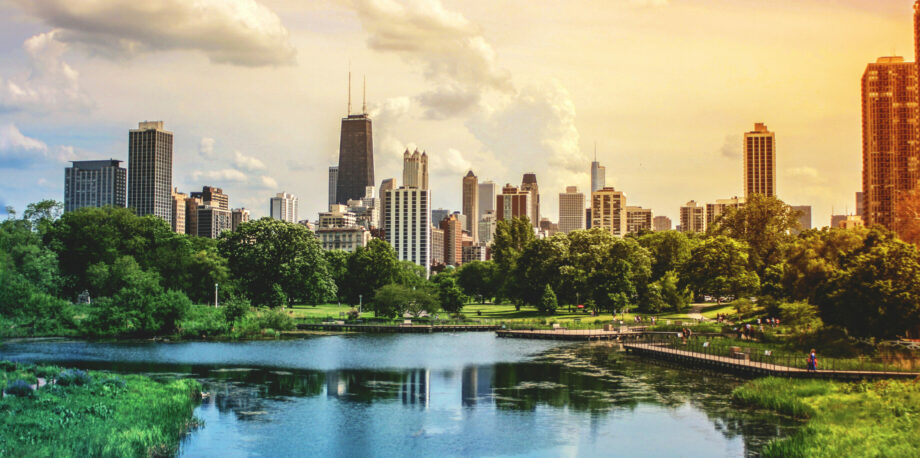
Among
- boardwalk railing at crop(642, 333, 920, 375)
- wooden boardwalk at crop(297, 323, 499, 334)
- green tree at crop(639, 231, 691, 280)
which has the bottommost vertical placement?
wooden boardwalk at crop(297, 323, 499, 334)

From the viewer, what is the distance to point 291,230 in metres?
102

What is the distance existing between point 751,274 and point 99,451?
79.0 metres

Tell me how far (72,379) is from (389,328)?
52.6m

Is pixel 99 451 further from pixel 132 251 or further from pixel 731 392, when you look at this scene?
pixel 132 251

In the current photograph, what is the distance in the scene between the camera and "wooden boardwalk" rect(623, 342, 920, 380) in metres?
49.1

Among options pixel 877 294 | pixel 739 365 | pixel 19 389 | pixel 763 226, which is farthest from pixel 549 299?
pixel 19 389

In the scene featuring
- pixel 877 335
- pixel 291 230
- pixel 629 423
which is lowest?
pixel 629 423

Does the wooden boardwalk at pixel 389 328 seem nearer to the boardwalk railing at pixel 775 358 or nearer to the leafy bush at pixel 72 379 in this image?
the boardwalk railing at pixel 775 358

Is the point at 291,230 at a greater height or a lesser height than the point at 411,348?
greater

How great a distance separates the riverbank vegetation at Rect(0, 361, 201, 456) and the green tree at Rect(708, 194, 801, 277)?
79.1 meters

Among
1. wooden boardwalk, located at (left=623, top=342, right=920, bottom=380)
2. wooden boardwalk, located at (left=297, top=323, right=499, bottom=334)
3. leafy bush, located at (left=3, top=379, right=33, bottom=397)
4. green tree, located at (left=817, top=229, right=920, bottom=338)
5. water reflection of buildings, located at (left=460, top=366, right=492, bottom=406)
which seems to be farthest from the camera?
wooden boardwalk, located at (left=297, top=323, right=499, bottom=334)

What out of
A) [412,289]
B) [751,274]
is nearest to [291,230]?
[412,289]

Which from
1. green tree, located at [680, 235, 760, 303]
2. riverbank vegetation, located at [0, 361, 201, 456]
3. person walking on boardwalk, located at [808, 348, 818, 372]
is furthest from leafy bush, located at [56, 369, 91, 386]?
green tree, located at [680, 235, 760, 303]

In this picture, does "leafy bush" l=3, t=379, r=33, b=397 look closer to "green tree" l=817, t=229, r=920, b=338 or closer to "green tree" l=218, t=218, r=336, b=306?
"green tree" l=817, t=229, r=920, b=338
